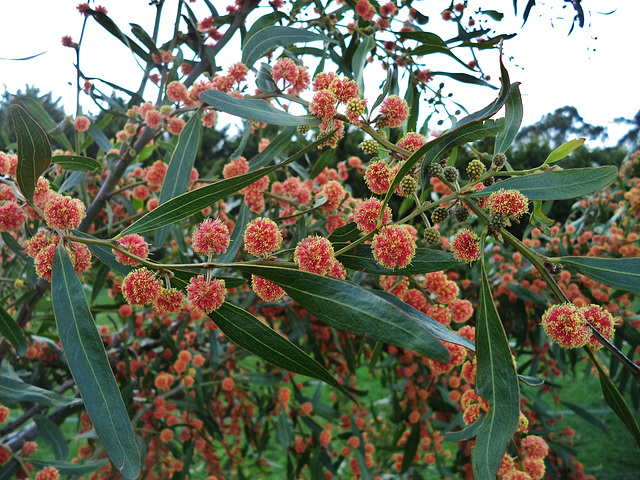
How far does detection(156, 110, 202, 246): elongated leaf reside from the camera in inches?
38.0

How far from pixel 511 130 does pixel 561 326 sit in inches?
14.1

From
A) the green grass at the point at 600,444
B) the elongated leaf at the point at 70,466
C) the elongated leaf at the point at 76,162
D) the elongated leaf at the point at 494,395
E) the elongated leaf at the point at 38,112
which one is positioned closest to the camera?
the elongated leaf at the point at 494,395

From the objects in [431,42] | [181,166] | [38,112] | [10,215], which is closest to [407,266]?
[181,166]

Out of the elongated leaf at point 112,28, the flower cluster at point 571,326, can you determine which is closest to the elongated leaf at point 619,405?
the flower cluster at point 571,326

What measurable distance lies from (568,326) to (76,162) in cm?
112

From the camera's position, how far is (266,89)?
1096 mm

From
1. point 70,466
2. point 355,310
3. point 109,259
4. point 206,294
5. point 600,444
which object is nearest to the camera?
point 355,310

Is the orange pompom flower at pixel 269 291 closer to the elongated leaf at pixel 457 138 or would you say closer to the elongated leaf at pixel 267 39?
the elongated leaf at pixel 457 138

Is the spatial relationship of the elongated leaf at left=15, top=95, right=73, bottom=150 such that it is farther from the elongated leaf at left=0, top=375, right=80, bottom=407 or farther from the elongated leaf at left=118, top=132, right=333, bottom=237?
the elongated leaf at left=118, top=132, right=333, bottom=237

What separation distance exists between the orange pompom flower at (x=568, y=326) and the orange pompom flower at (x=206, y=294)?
54cm

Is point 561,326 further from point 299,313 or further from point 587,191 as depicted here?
point 299,313

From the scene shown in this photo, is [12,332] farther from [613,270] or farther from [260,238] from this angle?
[613,270]

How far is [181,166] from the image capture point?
990 mm

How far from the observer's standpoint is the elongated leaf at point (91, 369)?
1.98 feet
